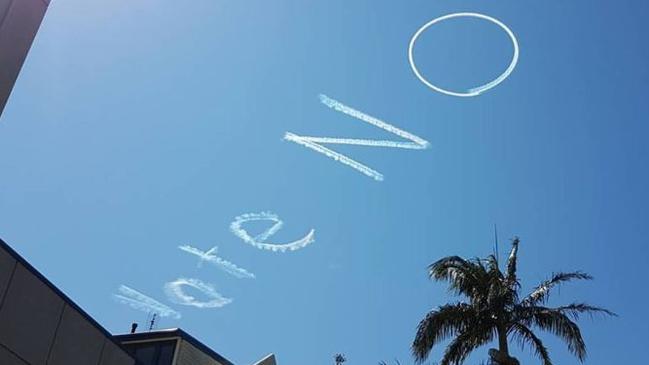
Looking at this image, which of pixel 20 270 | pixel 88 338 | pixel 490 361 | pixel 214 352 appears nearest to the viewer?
pixel 20 270

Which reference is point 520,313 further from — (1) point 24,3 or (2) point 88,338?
(1) point 24,3

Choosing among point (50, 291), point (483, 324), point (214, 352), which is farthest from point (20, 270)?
point (483, 324)

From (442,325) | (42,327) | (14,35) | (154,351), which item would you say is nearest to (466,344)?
(442,325)

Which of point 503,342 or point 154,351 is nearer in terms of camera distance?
point 503,342

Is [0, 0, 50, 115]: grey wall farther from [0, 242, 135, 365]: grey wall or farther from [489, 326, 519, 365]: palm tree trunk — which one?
[489, 326, 519, 365]: palm tree trunk

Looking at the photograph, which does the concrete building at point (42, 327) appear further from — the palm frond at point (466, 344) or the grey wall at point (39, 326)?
the palm frond at point (466, 344)

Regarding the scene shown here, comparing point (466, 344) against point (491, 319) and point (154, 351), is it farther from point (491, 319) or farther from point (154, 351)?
point (154, 351)
